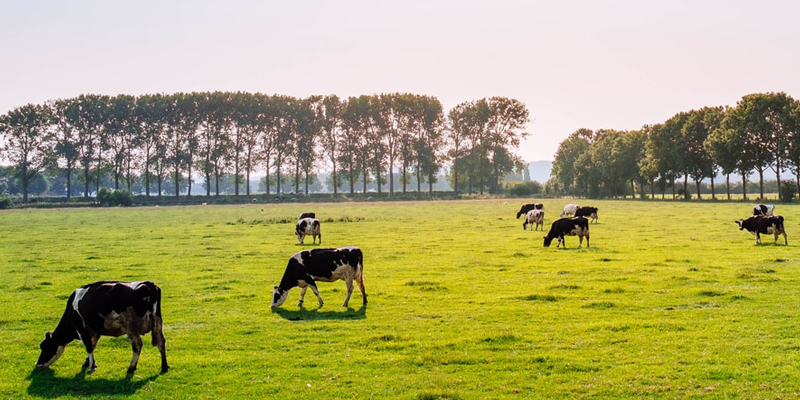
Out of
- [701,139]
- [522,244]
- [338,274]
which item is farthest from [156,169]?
[338,274]

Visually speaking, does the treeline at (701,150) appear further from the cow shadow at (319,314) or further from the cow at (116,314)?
the cow at (116,314)

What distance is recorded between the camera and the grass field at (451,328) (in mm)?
10688

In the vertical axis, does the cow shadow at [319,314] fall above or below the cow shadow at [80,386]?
above

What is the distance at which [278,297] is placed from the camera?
17.0 m

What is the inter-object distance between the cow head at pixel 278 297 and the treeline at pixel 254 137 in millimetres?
108808

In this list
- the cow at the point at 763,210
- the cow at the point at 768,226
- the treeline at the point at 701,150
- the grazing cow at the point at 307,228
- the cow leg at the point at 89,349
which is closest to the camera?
the cow leg at the point at 89,349

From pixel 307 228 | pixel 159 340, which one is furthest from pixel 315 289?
pixel 307 228

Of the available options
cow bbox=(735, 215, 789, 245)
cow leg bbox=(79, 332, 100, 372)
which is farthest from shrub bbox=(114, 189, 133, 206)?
cow leg bbox=(79, 332, 100, 372)

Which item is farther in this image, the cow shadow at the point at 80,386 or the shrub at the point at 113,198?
the shrub at the point at 113,198

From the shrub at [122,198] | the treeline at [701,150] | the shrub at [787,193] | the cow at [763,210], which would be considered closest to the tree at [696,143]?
the treeline at [701,150]

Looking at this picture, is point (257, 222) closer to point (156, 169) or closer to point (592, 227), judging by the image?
point (592, 227)

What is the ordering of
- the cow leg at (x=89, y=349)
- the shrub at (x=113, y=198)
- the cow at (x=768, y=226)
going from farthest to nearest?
the shrub at (x=113, y=198) < the cow at (x=768, y=226) < the cow leg at (x=89, y=349)

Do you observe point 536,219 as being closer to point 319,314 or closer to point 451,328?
point 319,314

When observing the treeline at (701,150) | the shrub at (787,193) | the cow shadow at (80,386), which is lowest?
the cow shadow at (80,386)
